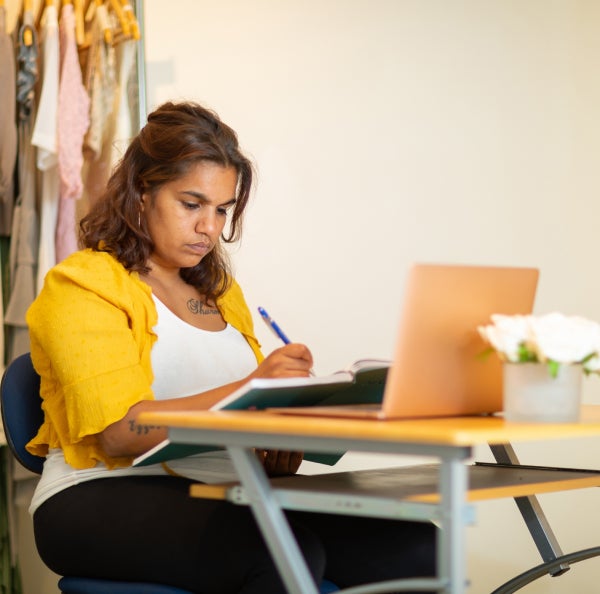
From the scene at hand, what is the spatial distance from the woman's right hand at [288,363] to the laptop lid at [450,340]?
0.25 metres

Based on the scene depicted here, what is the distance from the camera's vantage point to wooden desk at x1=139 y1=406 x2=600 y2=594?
1004 mm

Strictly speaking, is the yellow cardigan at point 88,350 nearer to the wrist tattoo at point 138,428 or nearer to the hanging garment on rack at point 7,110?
the wrist tattoo at point 138,428

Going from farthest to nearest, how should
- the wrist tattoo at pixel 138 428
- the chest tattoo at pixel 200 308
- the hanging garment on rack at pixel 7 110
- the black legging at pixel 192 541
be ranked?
the hanging garment on rack at pixel 7 110, the chest tattoo at pixel 200 308, the wrist tattoo at pixel 138 428, the black legging at pixel 192 541

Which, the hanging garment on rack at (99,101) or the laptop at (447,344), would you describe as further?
the hanging garment on rack at (99,101)

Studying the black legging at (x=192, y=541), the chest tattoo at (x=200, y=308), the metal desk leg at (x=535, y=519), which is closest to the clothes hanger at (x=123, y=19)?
the chest tattoo at (x=200, y=308)

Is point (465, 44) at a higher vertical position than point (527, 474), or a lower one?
higher

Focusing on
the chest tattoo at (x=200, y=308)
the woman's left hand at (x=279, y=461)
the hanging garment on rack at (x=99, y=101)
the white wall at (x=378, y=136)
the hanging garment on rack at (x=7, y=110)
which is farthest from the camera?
the white wall at (x=378, y=136)

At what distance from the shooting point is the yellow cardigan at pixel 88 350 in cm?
151

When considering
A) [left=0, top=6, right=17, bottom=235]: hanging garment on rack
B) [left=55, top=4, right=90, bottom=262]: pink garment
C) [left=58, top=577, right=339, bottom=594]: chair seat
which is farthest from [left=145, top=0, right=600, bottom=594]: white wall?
[left=58, top=577, right=339, bottom=594]: chair seat

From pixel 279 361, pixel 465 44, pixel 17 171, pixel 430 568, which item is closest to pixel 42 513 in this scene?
pixel 279 361

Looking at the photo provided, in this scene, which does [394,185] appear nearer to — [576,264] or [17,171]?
[576,264]

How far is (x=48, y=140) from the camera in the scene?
2465mm

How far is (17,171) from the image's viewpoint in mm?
2584

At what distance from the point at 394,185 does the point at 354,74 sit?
14.0 inches
